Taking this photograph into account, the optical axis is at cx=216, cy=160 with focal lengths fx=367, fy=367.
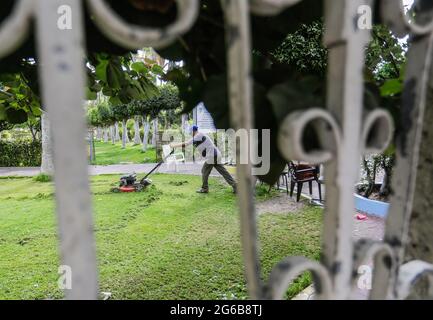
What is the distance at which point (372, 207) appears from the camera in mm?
6559

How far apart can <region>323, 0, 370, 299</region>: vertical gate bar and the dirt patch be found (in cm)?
652

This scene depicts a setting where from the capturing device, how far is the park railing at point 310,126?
46 centimetres

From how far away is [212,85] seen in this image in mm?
629

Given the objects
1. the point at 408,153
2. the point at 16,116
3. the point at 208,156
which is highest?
the point at 16,116

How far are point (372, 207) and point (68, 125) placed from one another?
685 centimetres

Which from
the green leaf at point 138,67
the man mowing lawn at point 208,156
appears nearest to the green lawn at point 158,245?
the man mowing lawn at point 208,156

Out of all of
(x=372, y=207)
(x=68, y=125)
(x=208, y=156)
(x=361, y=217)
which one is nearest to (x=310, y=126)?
(x=68, y=125)

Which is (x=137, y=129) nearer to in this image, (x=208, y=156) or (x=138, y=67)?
(x=208, y=156)

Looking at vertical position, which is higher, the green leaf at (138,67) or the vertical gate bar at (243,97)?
the green leaf at (138,67)

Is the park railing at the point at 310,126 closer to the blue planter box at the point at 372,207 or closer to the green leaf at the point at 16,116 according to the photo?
the green leaf at the point at 16,116

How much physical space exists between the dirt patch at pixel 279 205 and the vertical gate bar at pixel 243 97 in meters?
6.57

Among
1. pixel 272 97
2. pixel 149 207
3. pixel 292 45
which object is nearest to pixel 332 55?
pixel 272 97

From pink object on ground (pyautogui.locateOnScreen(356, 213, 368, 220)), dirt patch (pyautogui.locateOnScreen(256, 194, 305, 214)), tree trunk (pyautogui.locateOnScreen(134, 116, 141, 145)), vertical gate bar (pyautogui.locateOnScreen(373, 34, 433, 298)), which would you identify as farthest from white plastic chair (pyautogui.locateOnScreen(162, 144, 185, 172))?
vertical gate bar (pyautogui.locateOnScreen(373, 34, 433, 298))

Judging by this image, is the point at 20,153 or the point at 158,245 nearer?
the point at 158,245
